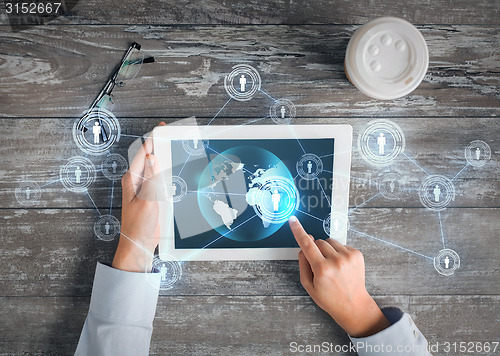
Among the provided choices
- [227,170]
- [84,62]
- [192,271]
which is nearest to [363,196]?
[227,170]

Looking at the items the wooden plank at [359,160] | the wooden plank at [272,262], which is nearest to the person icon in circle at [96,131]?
the wooden plank at [359,160]

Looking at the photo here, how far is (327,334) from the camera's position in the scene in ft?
3.20

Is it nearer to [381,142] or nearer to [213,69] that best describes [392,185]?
[381,142]

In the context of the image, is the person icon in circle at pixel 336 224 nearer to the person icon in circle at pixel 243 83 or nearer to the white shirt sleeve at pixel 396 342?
the white shirt sleeve at pixel 396 342

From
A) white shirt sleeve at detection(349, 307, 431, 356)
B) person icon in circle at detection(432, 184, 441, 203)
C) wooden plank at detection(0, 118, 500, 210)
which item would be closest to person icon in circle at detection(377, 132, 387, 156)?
wooden plank at detection(0, 118, 500, 210)

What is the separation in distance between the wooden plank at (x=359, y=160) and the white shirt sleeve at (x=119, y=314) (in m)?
0.17

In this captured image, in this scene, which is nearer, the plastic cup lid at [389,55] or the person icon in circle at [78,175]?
the plastic cup lid at [389,55]

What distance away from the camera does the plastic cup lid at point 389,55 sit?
2.71ft

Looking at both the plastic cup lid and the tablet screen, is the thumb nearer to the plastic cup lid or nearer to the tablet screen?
the tablet screen

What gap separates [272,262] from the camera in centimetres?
96

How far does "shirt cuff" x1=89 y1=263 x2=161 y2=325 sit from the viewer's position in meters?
0.89

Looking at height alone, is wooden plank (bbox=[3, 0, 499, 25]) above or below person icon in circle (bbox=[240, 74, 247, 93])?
above

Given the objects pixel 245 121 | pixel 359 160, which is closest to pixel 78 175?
pixel 245 121

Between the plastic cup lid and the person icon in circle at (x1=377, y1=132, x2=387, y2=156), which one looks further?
the person icon in circle at (x1=377, y1=132, x2=387, y2=156)
